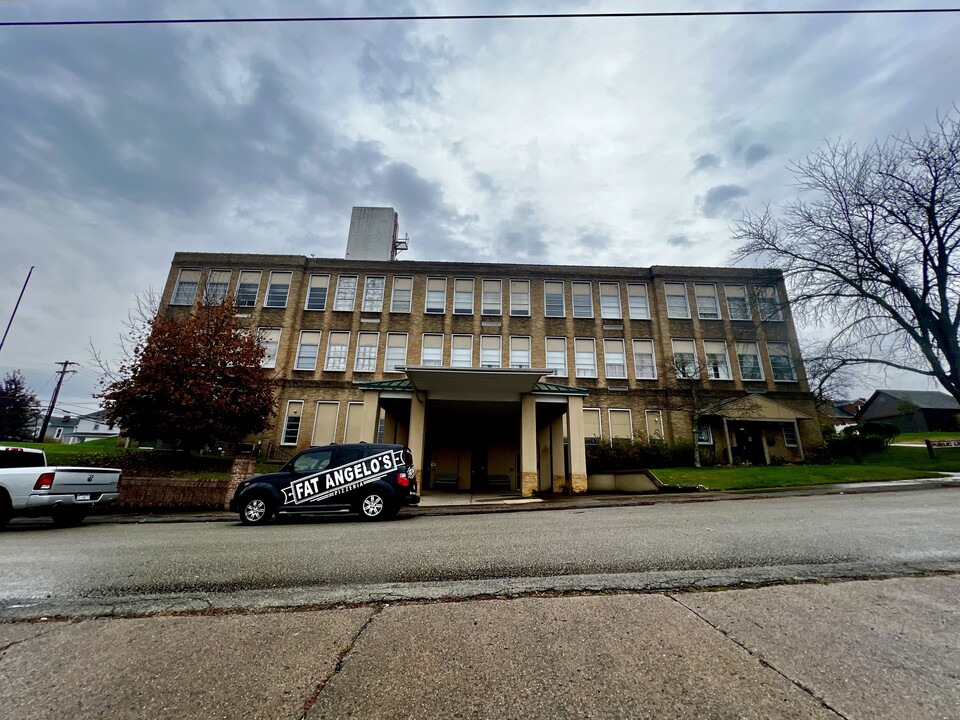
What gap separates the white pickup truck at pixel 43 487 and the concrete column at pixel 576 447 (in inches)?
Result: 550

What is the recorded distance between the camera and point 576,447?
16.0 metres

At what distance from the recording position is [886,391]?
55688 millimetres

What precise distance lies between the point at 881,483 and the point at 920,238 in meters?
12.3

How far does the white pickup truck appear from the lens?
8680 mm

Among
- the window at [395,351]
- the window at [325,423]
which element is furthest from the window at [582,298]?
the window at [325,423]

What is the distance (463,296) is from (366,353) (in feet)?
23.8

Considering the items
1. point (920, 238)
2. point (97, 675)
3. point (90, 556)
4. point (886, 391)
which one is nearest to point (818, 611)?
point (97, 675)

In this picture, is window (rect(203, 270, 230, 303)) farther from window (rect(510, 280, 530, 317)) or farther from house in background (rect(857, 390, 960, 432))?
house in background (rect(857, 390, 960, 432))

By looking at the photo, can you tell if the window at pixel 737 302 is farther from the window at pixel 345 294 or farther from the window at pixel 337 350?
the window at pixel 337 350

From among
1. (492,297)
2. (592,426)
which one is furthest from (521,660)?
(492,297)

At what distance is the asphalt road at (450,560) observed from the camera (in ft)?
11.6

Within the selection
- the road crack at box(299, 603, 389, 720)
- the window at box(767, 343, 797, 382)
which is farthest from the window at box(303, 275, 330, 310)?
the window at box(767, 343, 797, 382)

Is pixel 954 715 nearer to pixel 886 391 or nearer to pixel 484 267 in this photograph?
pixel 484 267

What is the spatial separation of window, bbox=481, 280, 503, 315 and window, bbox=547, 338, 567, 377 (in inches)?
157
